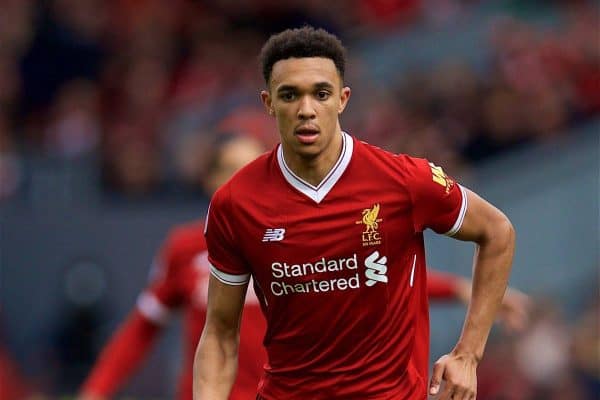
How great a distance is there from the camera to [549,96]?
12.6 meters

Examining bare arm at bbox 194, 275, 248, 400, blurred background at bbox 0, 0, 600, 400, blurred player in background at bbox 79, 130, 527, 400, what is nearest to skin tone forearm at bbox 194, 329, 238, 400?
bare arm at bbox 194, 275, 248, 400

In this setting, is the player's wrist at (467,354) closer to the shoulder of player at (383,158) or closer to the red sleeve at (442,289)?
the shoulder of player at (383,158)

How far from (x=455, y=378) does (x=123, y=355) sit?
2778 mm

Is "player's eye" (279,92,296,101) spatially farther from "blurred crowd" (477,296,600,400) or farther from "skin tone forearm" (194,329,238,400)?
"blurred crowd" (477,296,600,400)

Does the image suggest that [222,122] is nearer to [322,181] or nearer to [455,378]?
[322,181]

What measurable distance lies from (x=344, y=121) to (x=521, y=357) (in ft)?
9.46

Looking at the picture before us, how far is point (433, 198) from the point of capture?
5367 millimetres

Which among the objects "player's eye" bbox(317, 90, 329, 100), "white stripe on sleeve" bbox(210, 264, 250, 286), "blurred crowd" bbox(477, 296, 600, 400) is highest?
"player's eye" bbox(317, 90, 329, 100)

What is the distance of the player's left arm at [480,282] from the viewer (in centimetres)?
540

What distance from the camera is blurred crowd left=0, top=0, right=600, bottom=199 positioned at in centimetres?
1248

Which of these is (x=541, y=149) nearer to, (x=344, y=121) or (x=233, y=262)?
(x=344, y=121)

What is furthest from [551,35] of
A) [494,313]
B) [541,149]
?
[494,313]

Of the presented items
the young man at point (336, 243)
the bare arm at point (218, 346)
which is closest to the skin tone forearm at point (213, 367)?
the bare arm at point (218, 346)

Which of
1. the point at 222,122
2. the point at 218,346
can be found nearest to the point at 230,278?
the point at 218,346
